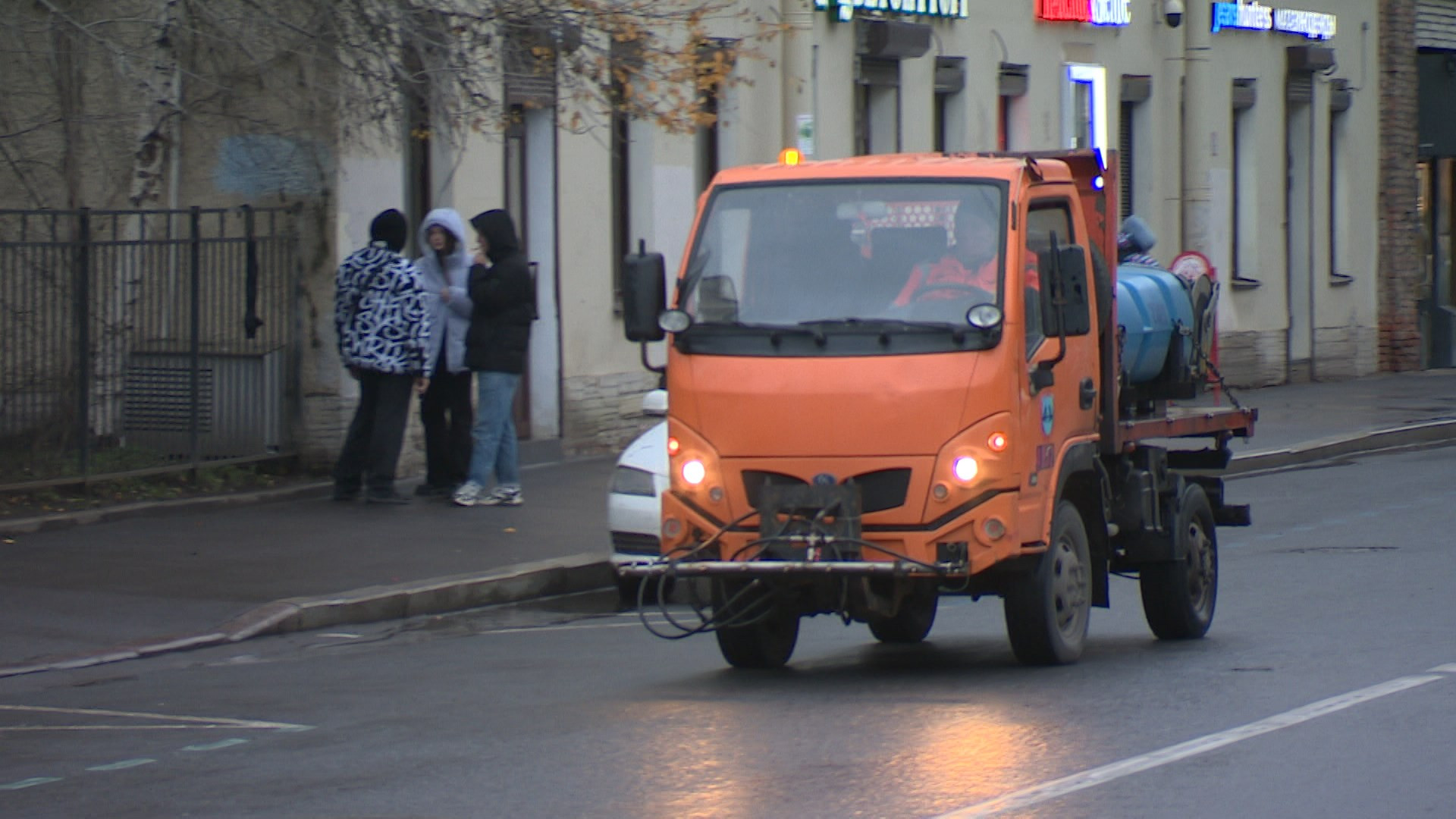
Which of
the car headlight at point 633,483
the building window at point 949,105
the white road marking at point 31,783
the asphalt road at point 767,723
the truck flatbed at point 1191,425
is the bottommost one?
the white road marking at point 31,783

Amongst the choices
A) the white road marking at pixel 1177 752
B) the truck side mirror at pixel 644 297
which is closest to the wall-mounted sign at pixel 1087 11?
the truck side mirror at pixel 644 297

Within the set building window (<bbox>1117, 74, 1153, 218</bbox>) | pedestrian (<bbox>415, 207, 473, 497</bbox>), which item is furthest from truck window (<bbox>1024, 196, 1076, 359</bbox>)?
building window (<bbox>1117, 74, 1153, 218</bbox>)

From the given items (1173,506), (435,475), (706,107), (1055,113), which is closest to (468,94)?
(435,475)

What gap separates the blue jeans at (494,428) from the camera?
14914 millimetres

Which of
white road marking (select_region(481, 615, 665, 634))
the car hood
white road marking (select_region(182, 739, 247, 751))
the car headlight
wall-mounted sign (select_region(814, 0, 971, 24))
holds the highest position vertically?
wall-mounted sign (select_region(814, 0, 971, 24))

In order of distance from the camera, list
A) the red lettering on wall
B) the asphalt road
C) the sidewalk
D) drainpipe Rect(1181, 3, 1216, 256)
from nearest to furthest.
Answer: the asphalt road → the sidewalk → the red lettering on wall → drainpipe Rect(1181, 3, 1216, 256)

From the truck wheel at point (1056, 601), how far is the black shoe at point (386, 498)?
680 cm

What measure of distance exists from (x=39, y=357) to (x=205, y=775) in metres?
8.20

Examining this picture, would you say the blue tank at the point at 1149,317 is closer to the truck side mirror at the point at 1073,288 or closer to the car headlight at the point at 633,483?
the truck side mirror at the point at 1073,288

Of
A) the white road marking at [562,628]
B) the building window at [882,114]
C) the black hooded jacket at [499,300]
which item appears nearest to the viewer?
the white road marking at [562,628]

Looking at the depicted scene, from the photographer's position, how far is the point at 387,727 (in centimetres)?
833

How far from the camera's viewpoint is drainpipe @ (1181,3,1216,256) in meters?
28.3

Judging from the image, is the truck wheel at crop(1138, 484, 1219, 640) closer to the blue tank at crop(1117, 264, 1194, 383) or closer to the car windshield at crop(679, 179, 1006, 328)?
the blue tank at crop(1117, 264, 1194, 383)

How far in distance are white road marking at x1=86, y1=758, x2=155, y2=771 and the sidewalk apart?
7.62 ft
